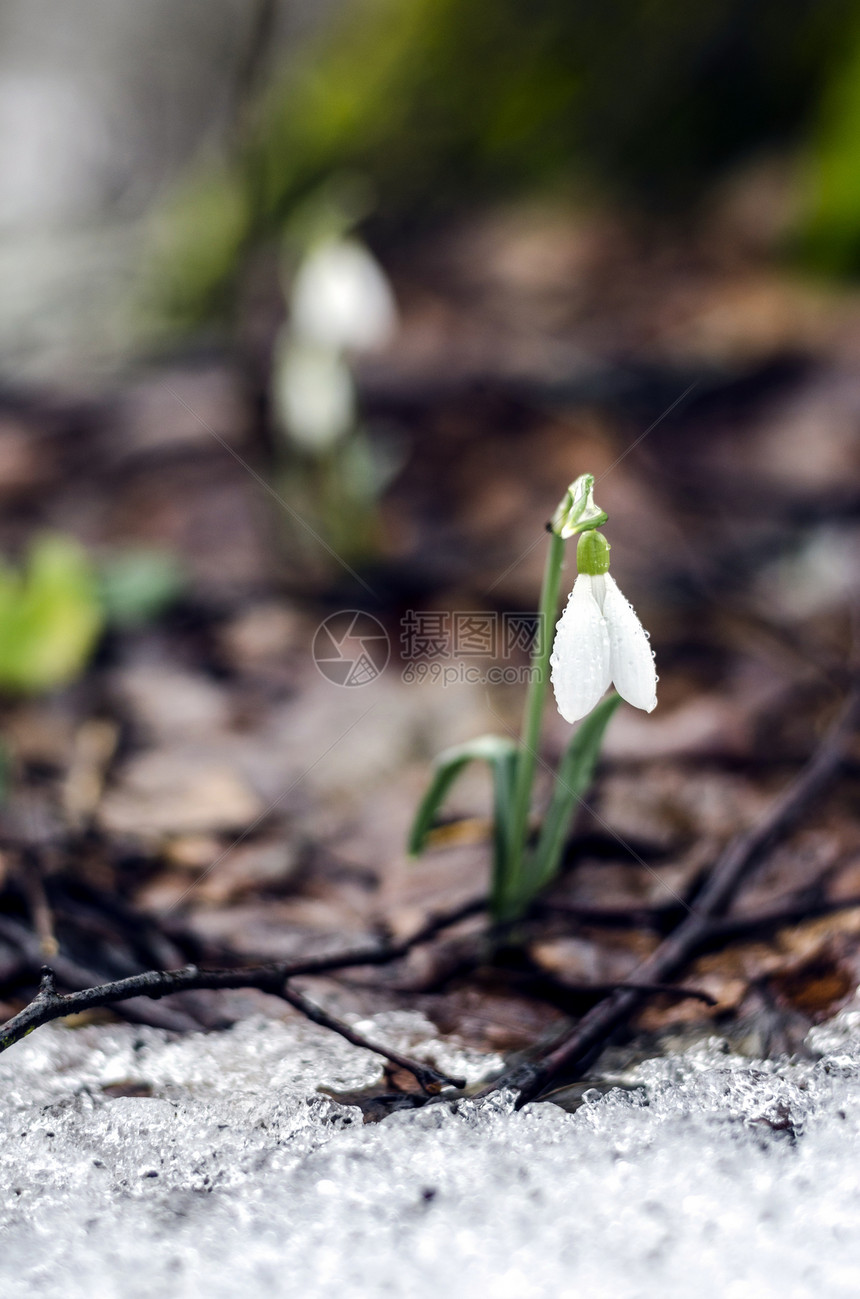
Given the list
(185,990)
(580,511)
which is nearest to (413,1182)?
(185,990)

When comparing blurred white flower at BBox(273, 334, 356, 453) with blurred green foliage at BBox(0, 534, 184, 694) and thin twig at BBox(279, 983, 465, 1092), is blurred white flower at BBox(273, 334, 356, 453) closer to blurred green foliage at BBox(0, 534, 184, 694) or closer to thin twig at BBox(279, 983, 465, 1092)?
blurred green foliage at BBox(0, 534, 184, 694)

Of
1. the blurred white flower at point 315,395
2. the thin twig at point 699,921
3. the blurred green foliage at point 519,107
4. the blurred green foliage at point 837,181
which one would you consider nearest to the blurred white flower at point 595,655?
the thin twig at point 699,921

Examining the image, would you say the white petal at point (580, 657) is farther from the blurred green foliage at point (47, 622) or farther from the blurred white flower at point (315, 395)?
the blurred white flower at point (315, 395)

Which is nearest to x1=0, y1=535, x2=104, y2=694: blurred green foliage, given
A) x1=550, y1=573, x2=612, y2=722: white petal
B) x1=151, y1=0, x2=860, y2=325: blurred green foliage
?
x1=550, y1=573, x2=612, y2=722: white petal

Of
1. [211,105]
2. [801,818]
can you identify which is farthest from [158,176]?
[801,818]

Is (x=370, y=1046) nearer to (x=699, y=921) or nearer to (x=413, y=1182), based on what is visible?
(x=413, y=1182)
